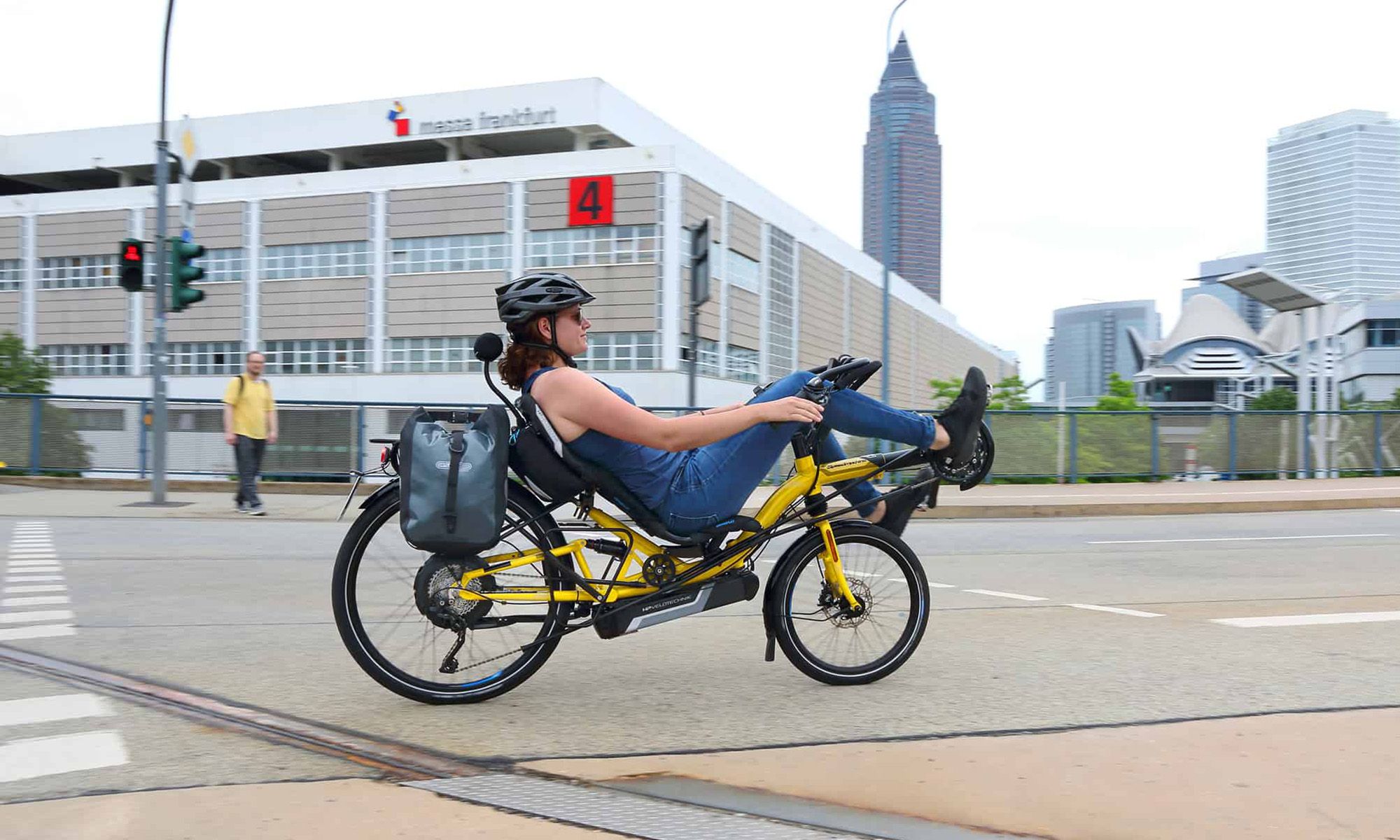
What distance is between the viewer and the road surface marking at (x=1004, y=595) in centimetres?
648

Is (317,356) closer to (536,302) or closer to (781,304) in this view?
(781,304)

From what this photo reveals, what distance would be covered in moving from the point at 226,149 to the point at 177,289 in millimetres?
53976

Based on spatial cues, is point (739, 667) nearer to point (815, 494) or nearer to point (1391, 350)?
point (815, 494)

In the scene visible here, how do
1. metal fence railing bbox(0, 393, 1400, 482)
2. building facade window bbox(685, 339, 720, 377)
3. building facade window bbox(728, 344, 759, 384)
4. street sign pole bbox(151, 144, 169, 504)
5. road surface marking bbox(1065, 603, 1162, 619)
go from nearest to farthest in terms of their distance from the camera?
road surface marking bbox(1065, 603, 1162, 619), street sign pole bbox(151, 144, 169, 504), metal fence railing bbox(0, 393, 1400, 482), building facade window bbox(685, 339, 720, 377), building facade window bbox(728, 344, 759, 384)

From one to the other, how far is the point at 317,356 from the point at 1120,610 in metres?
55.7

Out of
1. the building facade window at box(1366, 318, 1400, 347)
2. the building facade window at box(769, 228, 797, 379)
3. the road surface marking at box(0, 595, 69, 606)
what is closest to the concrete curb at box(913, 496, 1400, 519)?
the road surface marking at box(0, 595, 69, 606)

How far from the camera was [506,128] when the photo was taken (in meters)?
55.2

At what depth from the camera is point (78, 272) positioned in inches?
2402

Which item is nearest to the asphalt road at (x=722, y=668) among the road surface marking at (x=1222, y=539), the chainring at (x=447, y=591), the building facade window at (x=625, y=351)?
the chainring at (x=447, y=591)

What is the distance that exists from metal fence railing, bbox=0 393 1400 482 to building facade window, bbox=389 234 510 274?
119 feet

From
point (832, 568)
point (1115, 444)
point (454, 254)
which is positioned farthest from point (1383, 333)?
point (832, 568)

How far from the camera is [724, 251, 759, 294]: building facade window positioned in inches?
2299

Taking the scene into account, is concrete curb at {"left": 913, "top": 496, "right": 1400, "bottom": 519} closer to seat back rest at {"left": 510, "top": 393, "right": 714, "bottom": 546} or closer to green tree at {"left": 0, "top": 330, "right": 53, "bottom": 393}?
seat back rest at {"left": 510, "top": 393, "right": 714, "bottom": 546}

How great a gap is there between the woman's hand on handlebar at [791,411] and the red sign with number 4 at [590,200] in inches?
1916
